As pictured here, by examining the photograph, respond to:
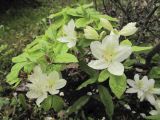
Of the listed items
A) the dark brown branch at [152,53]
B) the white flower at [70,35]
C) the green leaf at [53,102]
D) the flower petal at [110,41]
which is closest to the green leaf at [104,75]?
the flower petal at [110,41]

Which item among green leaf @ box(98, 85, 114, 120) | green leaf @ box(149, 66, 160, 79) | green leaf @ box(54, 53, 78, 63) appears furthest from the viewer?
green leaf @ box(149, 66, 160, 79)

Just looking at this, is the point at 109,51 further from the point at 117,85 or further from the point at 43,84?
the point at 43,84

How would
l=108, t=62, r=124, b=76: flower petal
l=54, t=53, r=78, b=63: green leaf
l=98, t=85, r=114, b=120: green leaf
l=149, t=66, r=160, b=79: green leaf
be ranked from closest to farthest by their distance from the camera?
l=108, t=62, r=124, b=76: flower petal < l=54, t=53, r=78, b=63: green leaf < l=98, t=85, r=114, b=120: green leaf < l=149, t=66, r=160, b=79: green leaf

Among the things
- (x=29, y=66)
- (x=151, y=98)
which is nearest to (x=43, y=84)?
(x=29, y=66)

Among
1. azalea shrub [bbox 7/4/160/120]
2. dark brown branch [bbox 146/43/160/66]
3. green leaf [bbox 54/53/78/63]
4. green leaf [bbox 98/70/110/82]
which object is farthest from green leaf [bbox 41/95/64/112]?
dark brown branch [bbox 146/43/160/66]

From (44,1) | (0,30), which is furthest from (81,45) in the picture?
(44,1)

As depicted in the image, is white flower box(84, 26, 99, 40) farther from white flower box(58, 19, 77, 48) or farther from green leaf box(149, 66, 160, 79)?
green leaf box(149, 66, 160, 79)

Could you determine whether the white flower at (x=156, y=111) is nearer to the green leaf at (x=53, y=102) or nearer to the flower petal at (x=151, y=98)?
the flower petal at (x=151, y=98)
